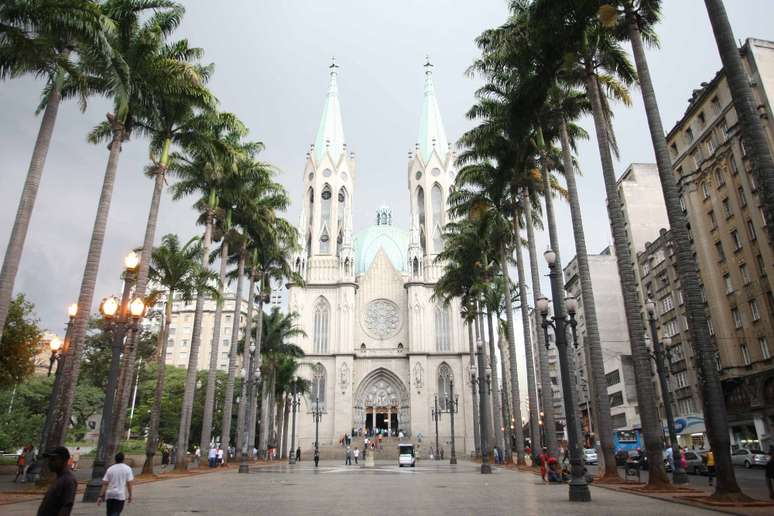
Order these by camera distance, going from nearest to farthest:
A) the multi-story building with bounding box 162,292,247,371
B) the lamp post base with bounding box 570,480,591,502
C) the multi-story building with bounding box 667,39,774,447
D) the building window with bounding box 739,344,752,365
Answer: the lamp post base with bounding box 570,480,591,502, the multi-story building with bounding box 667,39,774,447, the building window with bounding box 739,344,752,365, the multi-story building with bounding box 162,292,247,371

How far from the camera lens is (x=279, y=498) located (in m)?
12.9

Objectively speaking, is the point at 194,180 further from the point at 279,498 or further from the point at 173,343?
the point at 173,343

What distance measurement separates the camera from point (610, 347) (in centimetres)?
5975

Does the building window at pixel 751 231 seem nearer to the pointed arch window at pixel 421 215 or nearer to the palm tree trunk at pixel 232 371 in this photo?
the palm tree trunk at pixel 232 371

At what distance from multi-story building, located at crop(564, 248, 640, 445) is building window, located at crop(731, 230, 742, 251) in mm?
20581

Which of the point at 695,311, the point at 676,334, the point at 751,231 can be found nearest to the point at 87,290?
the point at 695,311

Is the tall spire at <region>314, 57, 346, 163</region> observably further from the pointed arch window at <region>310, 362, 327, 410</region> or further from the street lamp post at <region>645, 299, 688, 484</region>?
the street lamp post at <region>645, 299, 688, 484</region>

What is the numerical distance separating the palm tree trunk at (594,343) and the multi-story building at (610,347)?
3722 cm

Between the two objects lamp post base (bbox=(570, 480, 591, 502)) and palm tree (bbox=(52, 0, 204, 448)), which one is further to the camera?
palm tree (bbox=(52, 0, 204, 448))

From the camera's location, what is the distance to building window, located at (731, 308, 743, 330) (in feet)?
113

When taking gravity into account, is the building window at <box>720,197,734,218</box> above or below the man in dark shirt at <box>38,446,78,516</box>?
above

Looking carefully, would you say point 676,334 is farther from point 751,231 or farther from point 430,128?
point 430,128

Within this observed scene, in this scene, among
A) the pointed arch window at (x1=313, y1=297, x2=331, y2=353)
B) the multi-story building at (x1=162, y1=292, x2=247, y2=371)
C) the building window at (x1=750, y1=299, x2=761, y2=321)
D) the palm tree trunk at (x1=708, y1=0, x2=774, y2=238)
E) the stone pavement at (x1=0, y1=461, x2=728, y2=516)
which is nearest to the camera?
the palm tree trunk at (x1=708, y1=0, x2=774, y2=238)

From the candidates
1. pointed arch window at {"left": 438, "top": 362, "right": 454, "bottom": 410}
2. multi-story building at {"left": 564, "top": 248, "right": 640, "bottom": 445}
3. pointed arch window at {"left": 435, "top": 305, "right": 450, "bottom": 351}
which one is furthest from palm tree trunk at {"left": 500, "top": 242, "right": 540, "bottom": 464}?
pointed arch window at {"left": 435, "top": 305, "right": 450, "bottom": 351}
